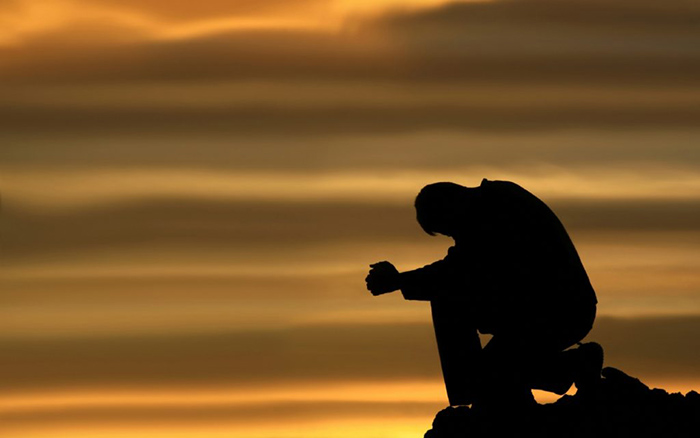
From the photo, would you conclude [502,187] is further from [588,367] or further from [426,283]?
[588,367]

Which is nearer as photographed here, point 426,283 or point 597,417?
point 597,417

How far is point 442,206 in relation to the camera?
42.1 metres

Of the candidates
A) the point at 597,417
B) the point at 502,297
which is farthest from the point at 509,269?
the point at 597,417

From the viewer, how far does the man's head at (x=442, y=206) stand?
4212cm

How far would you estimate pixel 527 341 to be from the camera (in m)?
42.2

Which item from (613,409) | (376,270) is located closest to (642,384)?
(613,409)

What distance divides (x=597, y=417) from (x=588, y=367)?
675 millimetres

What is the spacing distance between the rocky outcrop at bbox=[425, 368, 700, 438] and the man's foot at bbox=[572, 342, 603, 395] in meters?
0.08

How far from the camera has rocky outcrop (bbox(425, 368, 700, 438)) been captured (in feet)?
136

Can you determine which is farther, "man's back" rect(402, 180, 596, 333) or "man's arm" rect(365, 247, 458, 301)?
"man's back" rect(402, 180, 596, 333)

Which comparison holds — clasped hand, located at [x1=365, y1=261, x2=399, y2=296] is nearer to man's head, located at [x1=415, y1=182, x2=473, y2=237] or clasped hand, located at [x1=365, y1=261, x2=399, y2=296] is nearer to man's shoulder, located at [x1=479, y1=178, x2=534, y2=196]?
man's head, located at [x1=415, y1=182, x2=473, y2=237]

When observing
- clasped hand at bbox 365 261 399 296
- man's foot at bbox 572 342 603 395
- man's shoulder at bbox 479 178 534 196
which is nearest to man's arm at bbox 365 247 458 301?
clasped hand at bbox 365 261 399 296

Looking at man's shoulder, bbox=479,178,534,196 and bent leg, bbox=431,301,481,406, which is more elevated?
man's shoulder, bbox=479,178,534,196

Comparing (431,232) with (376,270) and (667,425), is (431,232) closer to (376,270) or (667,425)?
(376,270)
